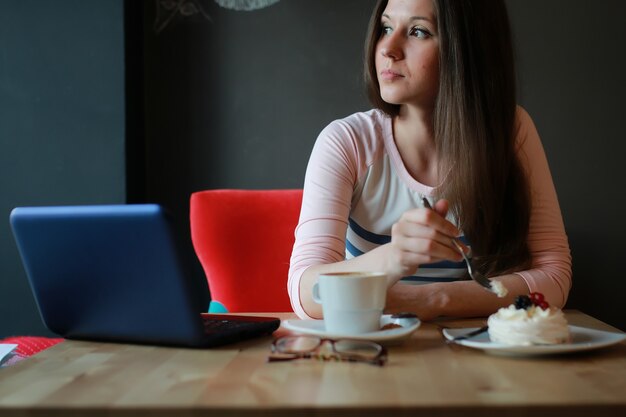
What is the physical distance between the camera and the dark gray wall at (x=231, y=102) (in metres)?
2.37

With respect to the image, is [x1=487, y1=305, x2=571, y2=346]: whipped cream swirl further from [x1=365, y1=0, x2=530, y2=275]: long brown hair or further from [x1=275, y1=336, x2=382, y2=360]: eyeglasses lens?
[x1=365, y1=0, x2=530, y2=275]: long brown hair

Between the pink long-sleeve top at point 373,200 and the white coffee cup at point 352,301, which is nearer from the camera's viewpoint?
the white coffee cup at point 352,301

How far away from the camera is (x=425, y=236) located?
983 millimetres

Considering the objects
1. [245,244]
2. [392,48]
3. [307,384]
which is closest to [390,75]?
[392,48]

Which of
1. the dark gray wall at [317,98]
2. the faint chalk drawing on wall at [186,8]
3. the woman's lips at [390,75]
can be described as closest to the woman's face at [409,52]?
the woman's lips at [390,75]

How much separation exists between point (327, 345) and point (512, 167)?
2.54ft

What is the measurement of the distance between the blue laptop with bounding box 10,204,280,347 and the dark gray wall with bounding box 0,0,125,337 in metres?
1.47

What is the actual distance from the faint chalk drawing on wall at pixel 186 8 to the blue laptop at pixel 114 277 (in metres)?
1.74

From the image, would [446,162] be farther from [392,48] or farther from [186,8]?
[186,8]

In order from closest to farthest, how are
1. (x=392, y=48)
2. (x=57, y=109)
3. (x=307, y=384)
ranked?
(x=307, y=384) → (x=392, y=48) → (x=57, y=109)

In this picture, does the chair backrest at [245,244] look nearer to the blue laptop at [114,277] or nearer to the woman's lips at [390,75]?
the woman's lips at [390,75]

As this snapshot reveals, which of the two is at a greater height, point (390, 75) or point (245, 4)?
point (245, 4)

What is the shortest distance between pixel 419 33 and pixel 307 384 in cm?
96

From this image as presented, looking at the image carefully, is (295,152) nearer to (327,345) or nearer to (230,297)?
(230,297)
